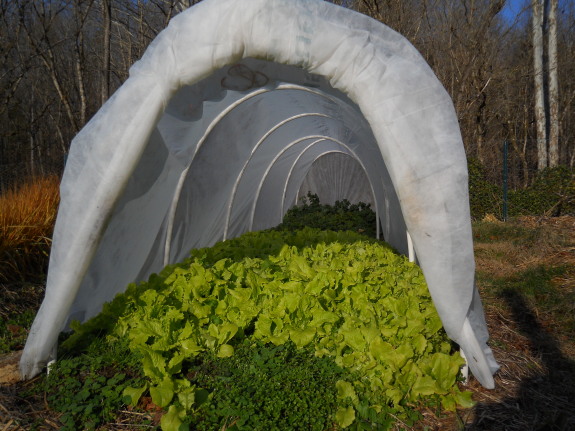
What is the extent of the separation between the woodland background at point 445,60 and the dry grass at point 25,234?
8.36 feet

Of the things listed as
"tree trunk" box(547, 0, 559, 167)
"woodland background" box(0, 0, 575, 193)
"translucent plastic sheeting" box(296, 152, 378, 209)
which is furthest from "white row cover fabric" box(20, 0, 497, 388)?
"tree trunk" box(547, 0, 559, 167)

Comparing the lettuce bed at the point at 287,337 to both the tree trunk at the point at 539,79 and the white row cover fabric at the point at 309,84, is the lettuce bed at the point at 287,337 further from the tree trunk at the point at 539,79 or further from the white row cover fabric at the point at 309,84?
the tree trunk at the point at 539,79

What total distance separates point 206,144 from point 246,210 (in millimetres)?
2692

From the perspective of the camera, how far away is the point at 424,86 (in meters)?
2.55

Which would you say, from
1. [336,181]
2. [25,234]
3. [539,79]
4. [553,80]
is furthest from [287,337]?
[553,80]

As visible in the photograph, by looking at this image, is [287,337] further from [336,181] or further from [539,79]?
[539,79]

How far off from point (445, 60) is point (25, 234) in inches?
503

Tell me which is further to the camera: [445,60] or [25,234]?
[445,60]

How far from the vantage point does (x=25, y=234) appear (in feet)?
17.5

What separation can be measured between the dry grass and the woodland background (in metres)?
2.55

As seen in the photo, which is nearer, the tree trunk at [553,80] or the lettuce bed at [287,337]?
the lettuce bed at [287,337]

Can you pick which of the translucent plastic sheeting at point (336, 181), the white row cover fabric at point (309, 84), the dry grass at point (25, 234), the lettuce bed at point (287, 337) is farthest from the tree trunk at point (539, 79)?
the dry grass at point (25, 234)

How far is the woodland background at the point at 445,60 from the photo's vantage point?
9875 millimetres

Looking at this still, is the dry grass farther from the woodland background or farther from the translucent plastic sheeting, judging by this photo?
the translucent plastic sheeting
